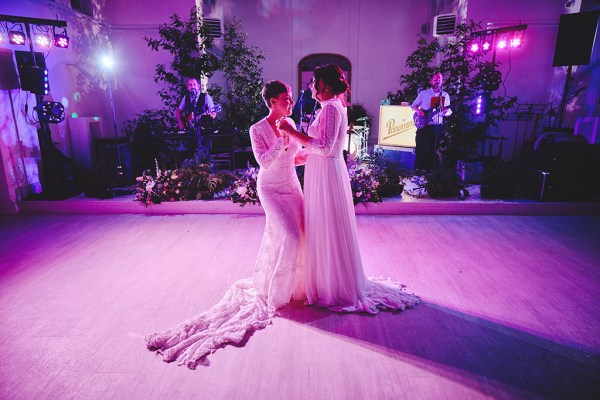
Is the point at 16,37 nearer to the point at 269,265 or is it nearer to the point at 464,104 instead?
the point at 269,265

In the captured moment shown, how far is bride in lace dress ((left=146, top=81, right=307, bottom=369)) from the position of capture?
2.87m

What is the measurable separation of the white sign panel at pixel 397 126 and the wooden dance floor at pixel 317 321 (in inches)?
142

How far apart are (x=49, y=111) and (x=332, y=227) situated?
17.2 ft

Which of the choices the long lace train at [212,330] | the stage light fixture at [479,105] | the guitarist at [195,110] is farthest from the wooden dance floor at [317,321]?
the stage light fixture at [479,105]

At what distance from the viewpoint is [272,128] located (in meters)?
3.00

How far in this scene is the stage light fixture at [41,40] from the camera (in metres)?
6.00

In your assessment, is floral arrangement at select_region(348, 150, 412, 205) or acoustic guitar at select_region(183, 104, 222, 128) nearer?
floral arrangement at select_region(348, 150, 412, 205)

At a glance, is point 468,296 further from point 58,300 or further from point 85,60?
point 85,60

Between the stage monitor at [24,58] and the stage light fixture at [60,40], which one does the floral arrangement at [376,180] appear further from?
the stage monitor at [24,58]

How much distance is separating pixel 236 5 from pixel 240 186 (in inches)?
349

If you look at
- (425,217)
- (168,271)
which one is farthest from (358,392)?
(425,217)

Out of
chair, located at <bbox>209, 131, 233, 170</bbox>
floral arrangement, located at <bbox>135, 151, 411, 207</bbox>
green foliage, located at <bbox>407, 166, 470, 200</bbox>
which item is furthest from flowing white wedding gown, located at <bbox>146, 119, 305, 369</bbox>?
chair, located at <bbox>209, 131, 233, 170</bbox>

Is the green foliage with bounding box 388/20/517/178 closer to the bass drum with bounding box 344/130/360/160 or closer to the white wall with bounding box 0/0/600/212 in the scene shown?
the white wall with bounding box 0/0/600/212

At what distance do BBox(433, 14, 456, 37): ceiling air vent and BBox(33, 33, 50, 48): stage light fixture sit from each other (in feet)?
27.6
